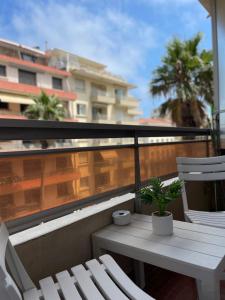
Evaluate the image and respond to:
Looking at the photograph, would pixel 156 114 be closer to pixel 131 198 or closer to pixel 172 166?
pixel 172 166

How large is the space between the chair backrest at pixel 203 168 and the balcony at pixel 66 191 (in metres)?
0.33

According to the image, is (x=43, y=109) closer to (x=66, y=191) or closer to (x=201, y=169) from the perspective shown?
(x=201, y=169)

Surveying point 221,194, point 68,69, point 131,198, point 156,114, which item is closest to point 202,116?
point 156,114

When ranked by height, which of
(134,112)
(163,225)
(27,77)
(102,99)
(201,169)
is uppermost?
(27,77)

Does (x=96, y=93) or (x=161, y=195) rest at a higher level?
(x=96, y=93)

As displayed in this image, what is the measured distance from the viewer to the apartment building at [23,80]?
15.8m

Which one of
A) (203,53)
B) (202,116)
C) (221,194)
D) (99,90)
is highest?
(99,90)

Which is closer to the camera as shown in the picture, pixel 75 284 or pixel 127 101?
pixel 75 284

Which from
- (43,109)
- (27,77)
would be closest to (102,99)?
(27,77)

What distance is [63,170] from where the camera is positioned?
1490 mm

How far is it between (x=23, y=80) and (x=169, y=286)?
17.7 m

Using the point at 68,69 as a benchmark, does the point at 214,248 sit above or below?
below

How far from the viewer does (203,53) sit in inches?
352

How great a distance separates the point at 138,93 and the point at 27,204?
90.7 ft
